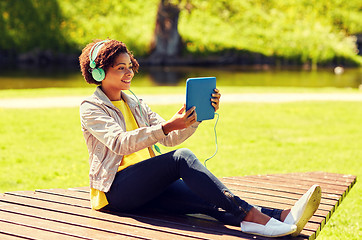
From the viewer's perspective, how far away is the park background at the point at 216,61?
8016 millimetres

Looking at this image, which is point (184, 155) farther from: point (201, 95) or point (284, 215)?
point (284, 215)

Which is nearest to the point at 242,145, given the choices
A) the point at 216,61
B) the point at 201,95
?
the point at 201,95

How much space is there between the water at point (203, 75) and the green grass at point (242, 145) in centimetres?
799

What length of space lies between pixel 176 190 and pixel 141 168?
0.98 ft

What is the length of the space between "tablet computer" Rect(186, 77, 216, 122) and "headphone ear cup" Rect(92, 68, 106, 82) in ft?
1.88

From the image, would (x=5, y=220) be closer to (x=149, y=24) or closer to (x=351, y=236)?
(x=351, y=236)

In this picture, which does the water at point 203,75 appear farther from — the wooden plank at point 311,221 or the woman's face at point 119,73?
the woman's face at point 119,73

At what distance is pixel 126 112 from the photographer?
141 inches

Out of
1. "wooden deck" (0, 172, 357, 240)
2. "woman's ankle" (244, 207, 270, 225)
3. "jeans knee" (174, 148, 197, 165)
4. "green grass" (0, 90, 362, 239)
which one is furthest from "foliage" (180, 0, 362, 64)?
"woman's ankle" (244, 207, 270, 225)

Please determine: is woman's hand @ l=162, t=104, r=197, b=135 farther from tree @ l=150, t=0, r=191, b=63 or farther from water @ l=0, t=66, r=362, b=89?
tree @ l=150, t=0, r=191, b=63

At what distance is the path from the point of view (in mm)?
10758

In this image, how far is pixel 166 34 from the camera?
26125 mm

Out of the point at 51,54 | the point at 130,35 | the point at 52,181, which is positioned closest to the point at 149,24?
the point at 130,35

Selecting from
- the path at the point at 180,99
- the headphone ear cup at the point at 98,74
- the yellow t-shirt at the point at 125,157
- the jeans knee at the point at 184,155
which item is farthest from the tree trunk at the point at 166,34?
the jeans knee at the point at 184,155
